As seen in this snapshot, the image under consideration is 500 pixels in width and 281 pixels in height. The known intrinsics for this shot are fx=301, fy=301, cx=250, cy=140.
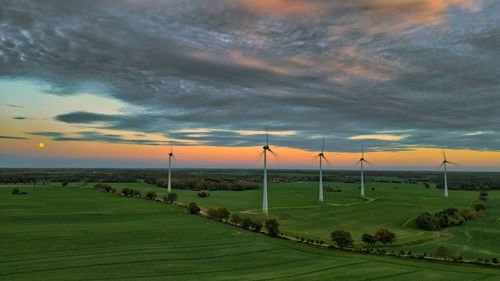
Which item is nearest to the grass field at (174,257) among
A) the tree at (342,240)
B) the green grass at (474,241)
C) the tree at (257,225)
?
the tree at (257,225)

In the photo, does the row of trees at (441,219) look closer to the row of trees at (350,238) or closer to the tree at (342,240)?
the row of trees at (350,238)

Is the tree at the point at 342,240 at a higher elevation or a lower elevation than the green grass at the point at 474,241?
higher

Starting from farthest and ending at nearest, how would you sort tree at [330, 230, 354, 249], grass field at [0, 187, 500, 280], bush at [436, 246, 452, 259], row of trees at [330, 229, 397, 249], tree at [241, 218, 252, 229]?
tree at [241, 218, 252, 229], row of trees at [330, 229, 397, 249], tree at [330, 230, 354, 249], bush at [436, 246, 452, 259], grass field at [0, 187, 500, 280]

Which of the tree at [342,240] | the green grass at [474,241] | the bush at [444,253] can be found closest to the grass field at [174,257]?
the tree at [342,240]

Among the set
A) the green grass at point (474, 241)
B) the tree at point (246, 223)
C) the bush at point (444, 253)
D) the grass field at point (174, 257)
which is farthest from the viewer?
the tree at point (246, 223)

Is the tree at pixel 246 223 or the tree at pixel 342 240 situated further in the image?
the tree at pixel 246 223

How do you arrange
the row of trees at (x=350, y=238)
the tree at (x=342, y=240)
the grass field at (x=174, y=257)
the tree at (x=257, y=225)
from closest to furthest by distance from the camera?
the grass field at (x=174, y=257) → the tree at (x=342, y=240) → the row of trees at (x=350, y=238) → the tree at (x=257, y=225)

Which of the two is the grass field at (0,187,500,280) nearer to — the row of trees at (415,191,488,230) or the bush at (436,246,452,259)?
the bush at (436,246,452,259)

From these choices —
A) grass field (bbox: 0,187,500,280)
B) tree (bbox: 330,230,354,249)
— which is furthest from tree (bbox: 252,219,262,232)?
tree (bbox: 330,230,354,249)

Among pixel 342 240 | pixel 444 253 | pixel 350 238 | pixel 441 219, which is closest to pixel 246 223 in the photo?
pixel 342 240
